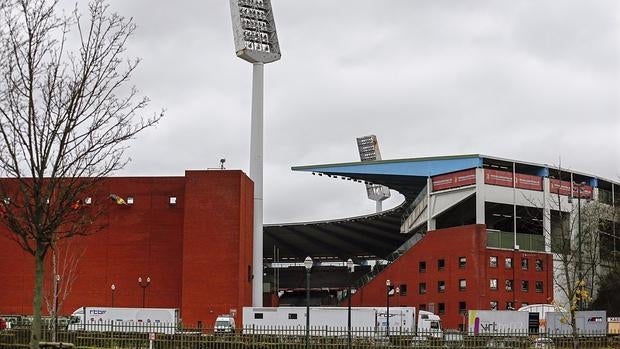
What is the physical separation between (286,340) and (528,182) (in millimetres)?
41627

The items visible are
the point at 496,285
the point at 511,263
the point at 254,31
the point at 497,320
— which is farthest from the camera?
the point at 254,31

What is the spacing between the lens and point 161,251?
244 feet

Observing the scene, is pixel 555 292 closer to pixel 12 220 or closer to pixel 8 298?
pixel 8 298

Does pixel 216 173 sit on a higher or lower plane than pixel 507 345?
higher

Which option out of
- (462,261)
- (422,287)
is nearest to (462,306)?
(462,261)

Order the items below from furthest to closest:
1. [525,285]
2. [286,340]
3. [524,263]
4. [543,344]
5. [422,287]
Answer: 1. [422,287]
2. [524,263]
3. [525,285]
4. [543,344]
5. [286,340]

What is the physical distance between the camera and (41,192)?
15.9 m

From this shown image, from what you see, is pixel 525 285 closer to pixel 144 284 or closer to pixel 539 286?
pixel 539 286

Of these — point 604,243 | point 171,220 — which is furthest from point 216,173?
point 604,243

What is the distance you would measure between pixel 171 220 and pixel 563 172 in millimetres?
36706

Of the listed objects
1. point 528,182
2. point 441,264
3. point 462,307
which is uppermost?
point 528,182

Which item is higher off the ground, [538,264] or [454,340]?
[538,264]

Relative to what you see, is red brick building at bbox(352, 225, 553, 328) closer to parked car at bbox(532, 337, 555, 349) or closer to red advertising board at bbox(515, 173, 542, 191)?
red advertising board at bbox(515, 173, 542, 191)

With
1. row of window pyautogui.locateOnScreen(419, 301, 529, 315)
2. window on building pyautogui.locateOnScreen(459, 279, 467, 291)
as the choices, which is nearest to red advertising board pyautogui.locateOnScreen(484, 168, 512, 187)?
window on building pyautogui.locateOnScreen(459, 279, 467, 291)
